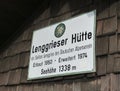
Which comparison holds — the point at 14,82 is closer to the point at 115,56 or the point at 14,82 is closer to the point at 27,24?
the point at 27,24

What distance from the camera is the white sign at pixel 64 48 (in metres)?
3.42

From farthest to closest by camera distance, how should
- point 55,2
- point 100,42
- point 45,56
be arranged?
point 55,2 → point 45,56 → point 100,42

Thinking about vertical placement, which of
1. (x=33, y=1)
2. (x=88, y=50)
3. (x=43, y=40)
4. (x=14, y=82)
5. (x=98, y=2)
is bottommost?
(x=14, y=82)

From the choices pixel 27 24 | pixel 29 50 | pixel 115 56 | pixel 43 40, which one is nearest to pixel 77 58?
pixel 115 56

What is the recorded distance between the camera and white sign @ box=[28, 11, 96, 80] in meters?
3.42

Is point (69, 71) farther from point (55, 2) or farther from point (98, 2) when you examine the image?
point (55, 2)

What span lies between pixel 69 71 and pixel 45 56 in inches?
22.4

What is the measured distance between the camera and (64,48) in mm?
3727

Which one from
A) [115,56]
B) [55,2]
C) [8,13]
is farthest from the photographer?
[8,13]

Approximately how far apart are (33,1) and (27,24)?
42cm

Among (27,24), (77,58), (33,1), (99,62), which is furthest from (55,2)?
(99,62)

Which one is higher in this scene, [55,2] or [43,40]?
[55,2]

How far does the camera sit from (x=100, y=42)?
10.9 ft

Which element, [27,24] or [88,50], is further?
[27,24]
